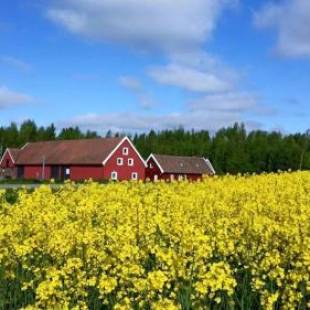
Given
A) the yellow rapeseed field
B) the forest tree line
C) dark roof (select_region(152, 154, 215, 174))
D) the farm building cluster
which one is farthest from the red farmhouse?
the yellow rapeseed field

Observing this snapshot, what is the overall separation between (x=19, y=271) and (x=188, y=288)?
2.58 meters

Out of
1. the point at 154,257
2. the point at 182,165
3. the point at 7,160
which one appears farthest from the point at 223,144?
the point at 154,257

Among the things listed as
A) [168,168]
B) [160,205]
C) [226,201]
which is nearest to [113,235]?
[160,205]

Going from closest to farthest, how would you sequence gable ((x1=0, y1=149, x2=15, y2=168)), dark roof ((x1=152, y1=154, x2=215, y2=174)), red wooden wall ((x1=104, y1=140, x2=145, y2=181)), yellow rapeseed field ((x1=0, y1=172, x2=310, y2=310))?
yellow rapeseed field ((x1=0, y1=172, x2=310, y2=310))
red wooden wall ((x1=104, y1=140, x2=145, y2=181))
gable ((x1=0, y1=149, x2=15, y2=168))
dark roof ((x1=152, y1=154, x2=215, y2=174))

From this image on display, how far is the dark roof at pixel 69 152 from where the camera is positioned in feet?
242

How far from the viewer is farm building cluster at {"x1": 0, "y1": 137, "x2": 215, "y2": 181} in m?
73.1

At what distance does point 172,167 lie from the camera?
286 ft

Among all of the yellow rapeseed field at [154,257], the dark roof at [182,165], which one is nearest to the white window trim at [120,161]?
the dark roof at [182,165]

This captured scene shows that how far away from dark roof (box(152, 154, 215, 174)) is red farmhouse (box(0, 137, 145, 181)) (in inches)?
351

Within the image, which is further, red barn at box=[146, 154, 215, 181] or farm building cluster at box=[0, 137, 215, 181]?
red barn at box=[146, 154, 215, 181]

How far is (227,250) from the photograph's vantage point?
7.45 m

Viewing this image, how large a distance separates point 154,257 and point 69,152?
7050 centimetres

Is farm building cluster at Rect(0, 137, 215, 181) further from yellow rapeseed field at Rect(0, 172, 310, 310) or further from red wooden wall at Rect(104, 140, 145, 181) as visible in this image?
yellow rapeseed field at Rect(0, 172, 310, 310)

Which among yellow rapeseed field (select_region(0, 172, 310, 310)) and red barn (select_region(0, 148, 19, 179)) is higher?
red barn (select_region(0, 148, 19, 179))
